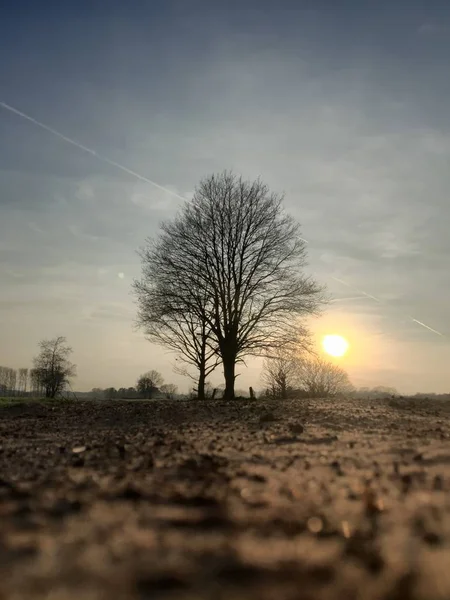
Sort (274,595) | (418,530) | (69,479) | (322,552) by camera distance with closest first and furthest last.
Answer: (274,595) < (322,552) < (418,530) < (69,479)

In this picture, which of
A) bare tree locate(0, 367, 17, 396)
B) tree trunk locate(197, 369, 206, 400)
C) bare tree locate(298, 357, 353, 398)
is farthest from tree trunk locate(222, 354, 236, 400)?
bare tree locate(0, 367, 17, 396)

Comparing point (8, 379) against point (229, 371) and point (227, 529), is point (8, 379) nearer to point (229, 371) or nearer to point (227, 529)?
point (229, 371)

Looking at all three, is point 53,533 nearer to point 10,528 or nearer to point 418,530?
point 10,528

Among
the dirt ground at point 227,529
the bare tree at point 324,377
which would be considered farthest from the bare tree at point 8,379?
the dirt ground at point 227,529

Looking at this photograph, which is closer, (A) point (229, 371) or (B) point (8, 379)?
(A) point (229, 371)

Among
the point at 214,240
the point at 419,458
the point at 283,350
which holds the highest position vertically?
the point at 214,240

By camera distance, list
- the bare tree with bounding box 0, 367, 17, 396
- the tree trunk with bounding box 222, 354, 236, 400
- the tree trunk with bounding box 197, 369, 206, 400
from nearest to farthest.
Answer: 1. the tree trunk with bounding box 222, 354, 236, 400
2. the tree trunk with bounding box 197, 369, 206, 400
3. the bare tree with bounding box 0, 367, 17, 396

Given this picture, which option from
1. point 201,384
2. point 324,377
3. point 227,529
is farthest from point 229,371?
point 324,377

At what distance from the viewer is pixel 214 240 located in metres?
19.7

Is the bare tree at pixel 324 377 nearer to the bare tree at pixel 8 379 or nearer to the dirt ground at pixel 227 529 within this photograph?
the dirt ground at pixel 227 529

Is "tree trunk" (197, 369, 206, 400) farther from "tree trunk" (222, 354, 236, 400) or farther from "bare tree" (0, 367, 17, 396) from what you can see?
"bare tree" (0, 367, 17, 396)

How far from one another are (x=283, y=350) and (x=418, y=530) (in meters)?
18.5

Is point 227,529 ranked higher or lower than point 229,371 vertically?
lower

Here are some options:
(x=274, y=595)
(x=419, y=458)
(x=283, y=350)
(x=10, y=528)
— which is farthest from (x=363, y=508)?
(x=283, y=350)
